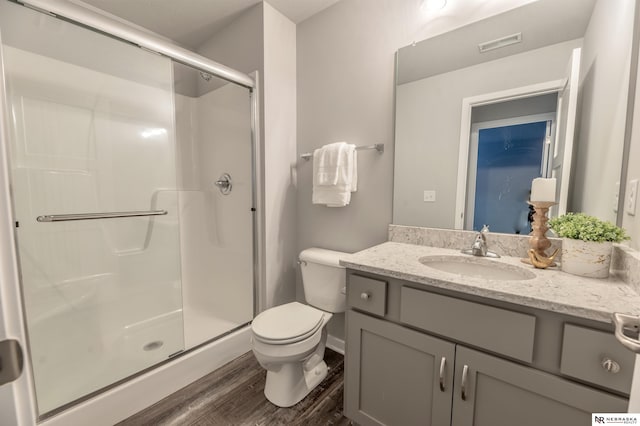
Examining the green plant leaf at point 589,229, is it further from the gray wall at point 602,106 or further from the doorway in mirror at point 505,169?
the doorway in mirror at point 505,169

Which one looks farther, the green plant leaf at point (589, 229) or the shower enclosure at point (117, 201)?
the shower enclosure at point (117, 201)

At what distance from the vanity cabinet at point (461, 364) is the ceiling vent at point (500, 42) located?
118cm

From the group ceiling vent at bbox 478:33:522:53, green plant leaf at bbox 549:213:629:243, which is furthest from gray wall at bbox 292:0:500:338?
green plant leaf at bbox 549:213:629:243

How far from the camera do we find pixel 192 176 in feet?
7.21

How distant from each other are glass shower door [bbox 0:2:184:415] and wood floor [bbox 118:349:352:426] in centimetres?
25

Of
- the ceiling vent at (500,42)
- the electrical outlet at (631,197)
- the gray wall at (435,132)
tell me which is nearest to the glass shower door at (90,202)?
the gray wall at (435,132)

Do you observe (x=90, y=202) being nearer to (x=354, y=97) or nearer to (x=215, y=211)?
(x=215, y=211)

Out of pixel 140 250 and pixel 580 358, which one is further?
pixel 140 250

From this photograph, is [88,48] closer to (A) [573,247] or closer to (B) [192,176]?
(B) [192,176]

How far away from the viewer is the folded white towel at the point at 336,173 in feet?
5.45

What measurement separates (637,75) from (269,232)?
184cm

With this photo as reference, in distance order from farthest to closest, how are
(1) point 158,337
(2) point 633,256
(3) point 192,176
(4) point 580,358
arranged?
(3) point 192,176 < (1) point 158,337 < (2) point 633,256 < (4) point 580,358

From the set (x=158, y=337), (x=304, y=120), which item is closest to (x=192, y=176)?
(x=304, y=120)

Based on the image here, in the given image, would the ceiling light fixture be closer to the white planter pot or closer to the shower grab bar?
the white planter pot
